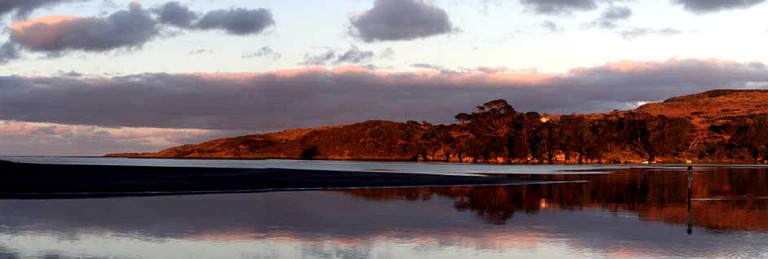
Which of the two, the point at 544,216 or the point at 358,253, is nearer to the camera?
the point at 358,253

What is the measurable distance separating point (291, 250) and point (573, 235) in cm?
1043

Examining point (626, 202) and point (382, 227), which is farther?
point (626, 202)

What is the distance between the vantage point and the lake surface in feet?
76.4

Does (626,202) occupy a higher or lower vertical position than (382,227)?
higher

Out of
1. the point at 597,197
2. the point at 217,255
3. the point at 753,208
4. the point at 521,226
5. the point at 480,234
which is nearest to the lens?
the point at 217,255

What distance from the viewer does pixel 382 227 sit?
30156 mm

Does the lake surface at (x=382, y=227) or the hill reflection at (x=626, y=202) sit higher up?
the hill reflection at (x=626, y=202)

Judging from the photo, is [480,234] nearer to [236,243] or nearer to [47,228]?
[236,243]

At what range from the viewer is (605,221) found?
33.2 meters

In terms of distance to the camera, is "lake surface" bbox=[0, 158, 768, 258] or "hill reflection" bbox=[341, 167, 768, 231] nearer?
"lake surface" bbox=[0, 158, 768, 258]

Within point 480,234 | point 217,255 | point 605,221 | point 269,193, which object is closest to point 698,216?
point 605,221

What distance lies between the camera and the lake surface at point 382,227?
23281 millimetres

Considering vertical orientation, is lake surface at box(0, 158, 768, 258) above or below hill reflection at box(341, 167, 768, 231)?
below

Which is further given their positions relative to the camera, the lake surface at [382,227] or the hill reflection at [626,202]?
the hill reflection at [626,202]
